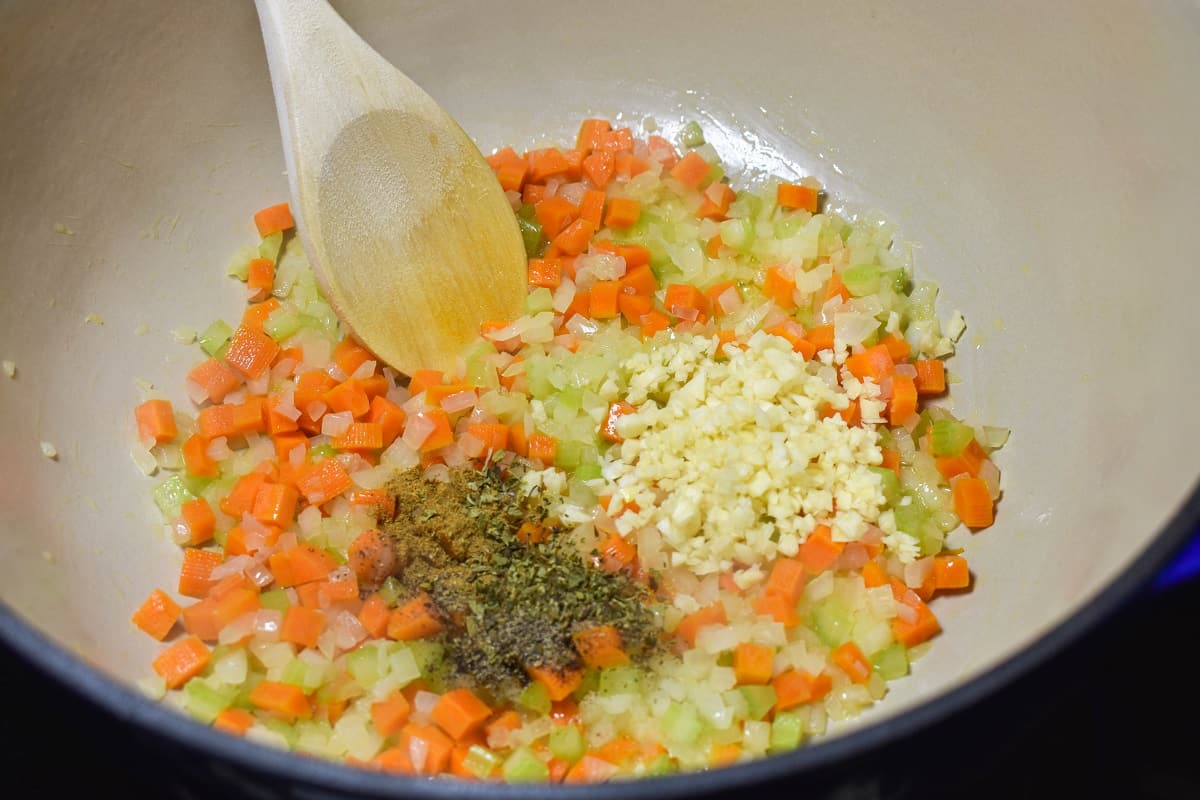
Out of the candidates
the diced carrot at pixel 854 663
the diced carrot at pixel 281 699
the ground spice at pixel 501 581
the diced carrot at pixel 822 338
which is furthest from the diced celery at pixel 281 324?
the diced carrot at pixel 854 663

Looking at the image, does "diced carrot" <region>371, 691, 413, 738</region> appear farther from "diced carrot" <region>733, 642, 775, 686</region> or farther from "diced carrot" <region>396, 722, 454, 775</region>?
"diced carrot" <region>733, 642, 775, 686</region>

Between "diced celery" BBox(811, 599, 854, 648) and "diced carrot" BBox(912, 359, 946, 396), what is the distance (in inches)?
23.1

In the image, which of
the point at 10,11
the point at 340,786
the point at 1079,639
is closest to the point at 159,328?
the point at 10,11

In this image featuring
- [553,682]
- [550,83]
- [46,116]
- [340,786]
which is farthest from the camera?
[550,83]

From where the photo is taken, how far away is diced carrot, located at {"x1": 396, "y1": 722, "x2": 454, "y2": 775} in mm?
1686

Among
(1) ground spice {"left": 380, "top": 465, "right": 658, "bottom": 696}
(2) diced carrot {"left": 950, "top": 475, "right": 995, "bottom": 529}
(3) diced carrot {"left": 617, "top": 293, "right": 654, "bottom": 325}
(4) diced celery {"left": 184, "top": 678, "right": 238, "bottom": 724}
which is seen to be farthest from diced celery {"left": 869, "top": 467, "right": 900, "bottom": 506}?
(4) diced celery {"left": 184, "top": 678, "right": 238, "bottom": 724}

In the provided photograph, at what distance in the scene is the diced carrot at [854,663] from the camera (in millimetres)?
1819

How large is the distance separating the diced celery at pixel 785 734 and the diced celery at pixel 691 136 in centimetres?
157

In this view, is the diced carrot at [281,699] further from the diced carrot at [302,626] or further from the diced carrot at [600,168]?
the diced carrot at [600,168]

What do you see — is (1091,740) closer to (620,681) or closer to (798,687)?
(798,687)

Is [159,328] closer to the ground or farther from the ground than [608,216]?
closer to the ground

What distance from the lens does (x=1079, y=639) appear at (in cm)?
119

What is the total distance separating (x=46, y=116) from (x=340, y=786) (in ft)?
5.51

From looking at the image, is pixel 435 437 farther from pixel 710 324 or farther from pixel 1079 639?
pixel 1079 639
